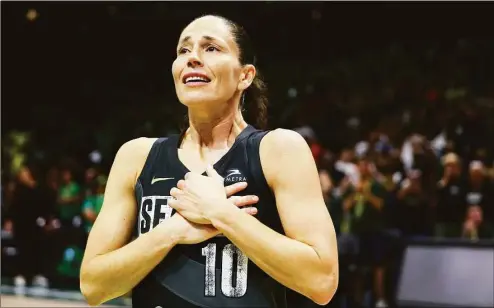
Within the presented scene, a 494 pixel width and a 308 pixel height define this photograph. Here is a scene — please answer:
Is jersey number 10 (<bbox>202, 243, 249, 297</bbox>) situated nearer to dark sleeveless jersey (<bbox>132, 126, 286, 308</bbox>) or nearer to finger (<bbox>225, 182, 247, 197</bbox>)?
dark sleeveless jersey (<bbox>132, 126, 286, 308</bbox>)

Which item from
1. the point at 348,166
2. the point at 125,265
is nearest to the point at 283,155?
the point at 125,265

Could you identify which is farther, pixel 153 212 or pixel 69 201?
pixel 69 201

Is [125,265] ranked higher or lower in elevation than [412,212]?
higher

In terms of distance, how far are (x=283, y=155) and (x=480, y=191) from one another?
5.49 metres

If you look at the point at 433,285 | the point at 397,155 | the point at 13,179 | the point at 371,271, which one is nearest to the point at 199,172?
the point at 433,285

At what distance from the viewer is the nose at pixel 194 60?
1.87 meters


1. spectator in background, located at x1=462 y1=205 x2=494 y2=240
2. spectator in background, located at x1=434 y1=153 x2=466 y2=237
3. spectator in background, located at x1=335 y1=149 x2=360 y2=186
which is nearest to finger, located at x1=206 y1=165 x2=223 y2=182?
spectator in background, located at x1=462 y1=205 x2=494 y2=240

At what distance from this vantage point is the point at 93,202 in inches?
295

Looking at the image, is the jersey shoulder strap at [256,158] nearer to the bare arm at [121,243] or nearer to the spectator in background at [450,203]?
the bare arm at [121,243]

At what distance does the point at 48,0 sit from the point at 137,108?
176 centimetres

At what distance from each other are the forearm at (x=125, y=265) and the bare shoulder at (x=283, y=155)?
0.91ft

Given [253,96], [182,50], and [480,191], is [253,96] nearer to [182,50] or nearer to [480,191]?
[182,50]

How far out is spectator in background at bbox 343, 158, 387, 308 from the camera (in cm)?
625

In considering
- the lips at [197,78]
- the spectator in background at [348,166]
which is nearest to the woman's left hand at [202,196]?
the lips at [197,78]
